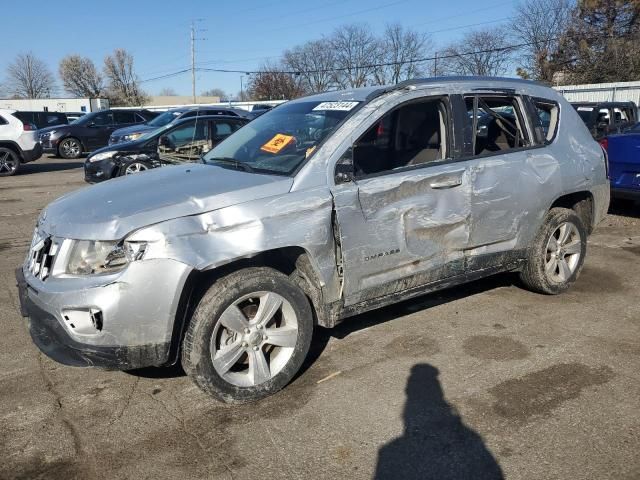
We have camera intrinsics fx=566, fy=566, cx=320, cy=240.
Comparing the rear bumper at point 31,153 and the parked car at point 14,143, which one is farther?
the rear bumper at point 31,153

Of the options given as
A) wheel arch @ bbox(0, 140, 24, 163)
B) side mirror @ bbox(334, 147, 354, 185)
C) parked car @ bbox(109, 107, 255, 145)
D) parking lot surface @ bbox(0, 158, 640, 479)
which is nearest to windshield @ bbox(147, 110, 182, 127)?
parked car @ bbox(109, 107, 255, 145)

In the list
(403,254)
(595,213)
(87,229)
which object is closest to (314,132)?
(403,254)

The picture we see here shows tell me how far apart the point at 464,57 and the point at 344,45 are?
48.2 feet

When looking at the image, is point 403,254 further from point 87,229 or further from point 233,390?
point 87,229

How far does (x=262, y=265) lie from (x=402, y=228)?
39.1 inches

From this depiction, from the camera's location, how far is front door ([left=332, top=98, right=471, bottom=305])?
3.62 metres

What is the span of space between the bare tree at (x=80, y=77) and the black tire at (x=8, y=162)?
80.4 metres

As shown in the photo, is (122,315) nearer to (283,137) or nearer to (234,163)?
(234,163)

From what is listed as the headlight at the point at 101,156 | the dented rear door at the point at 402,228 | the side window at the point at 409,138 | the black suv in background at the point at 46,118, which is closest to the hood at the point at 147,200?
the dented rear door at the point at 402,228

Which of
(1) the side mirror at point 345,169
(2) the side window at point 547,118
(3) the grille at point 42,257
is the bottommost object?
(3) the grille at point 42,257

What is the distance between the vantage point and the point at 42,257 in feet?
10.9

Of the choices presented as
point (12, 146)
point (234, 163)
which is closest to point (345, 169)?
point (234, 163)

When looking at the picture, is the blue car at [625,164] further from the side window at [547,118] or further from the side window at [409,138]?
the side window at [409,138]

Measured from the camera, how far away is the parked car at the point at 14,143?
14.6 meters
